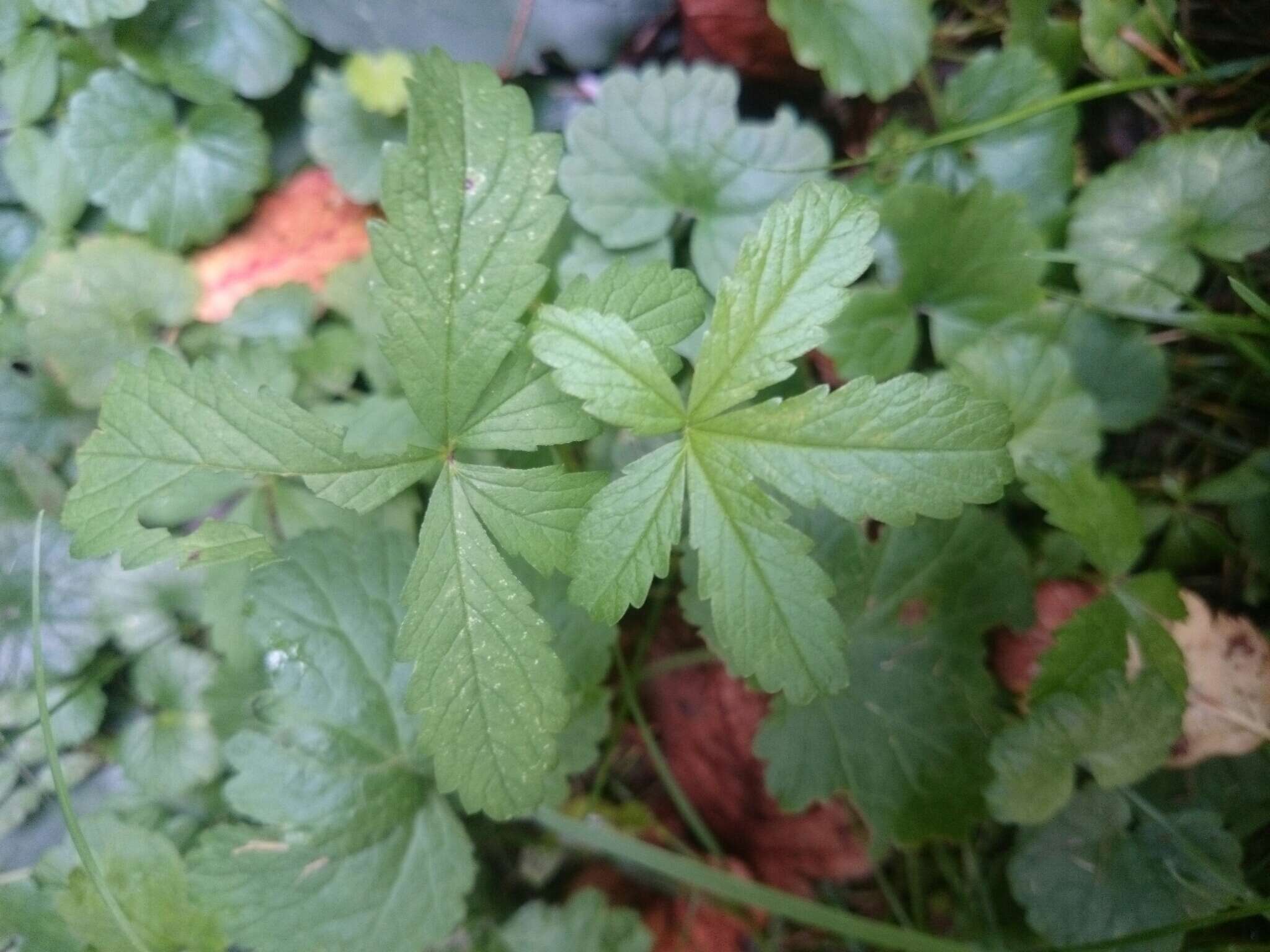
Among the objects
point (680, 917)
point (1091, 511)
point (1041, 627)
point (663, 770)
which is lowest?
point (680, 917)

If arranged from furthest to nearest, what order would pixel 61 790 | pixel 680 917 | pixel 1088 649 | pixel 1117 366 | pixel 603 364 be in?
pixel 680 917
pixel 1117 366
pixel 1088 649
pixel 61 790
pixel 603 364

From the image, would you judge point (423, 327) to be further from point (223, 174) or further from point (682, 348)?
point (223, 174)

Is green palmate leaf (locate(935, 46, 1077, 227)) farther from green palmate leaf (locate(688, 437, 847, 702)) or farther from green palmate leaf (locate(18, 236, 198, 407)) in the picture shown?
green palmate leaf (locate(18, 236, 198, 407))

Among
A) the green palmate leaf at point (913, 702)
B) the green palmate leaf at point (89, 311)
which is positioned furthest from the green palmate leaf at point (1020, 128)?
the green palmate leaf at point (89, 311)

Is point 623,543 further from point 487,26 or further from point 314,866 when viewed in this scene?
point 487,26

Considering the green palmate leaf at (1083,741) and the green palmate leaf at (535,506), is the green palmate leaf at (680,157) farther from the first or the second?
the green palmate leaf at (1083,741)

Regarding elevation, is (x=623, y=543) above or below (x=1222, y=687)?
above

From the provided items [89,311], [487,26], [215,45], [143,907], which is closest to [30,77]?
→ [215,45]

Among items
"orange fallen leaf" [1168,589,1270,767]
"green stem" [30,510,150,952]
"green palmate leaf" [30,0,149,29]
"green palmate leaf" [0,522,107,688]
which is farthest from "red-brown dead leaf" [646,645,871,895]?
"green palmate leaf" [30,0,149,29]
